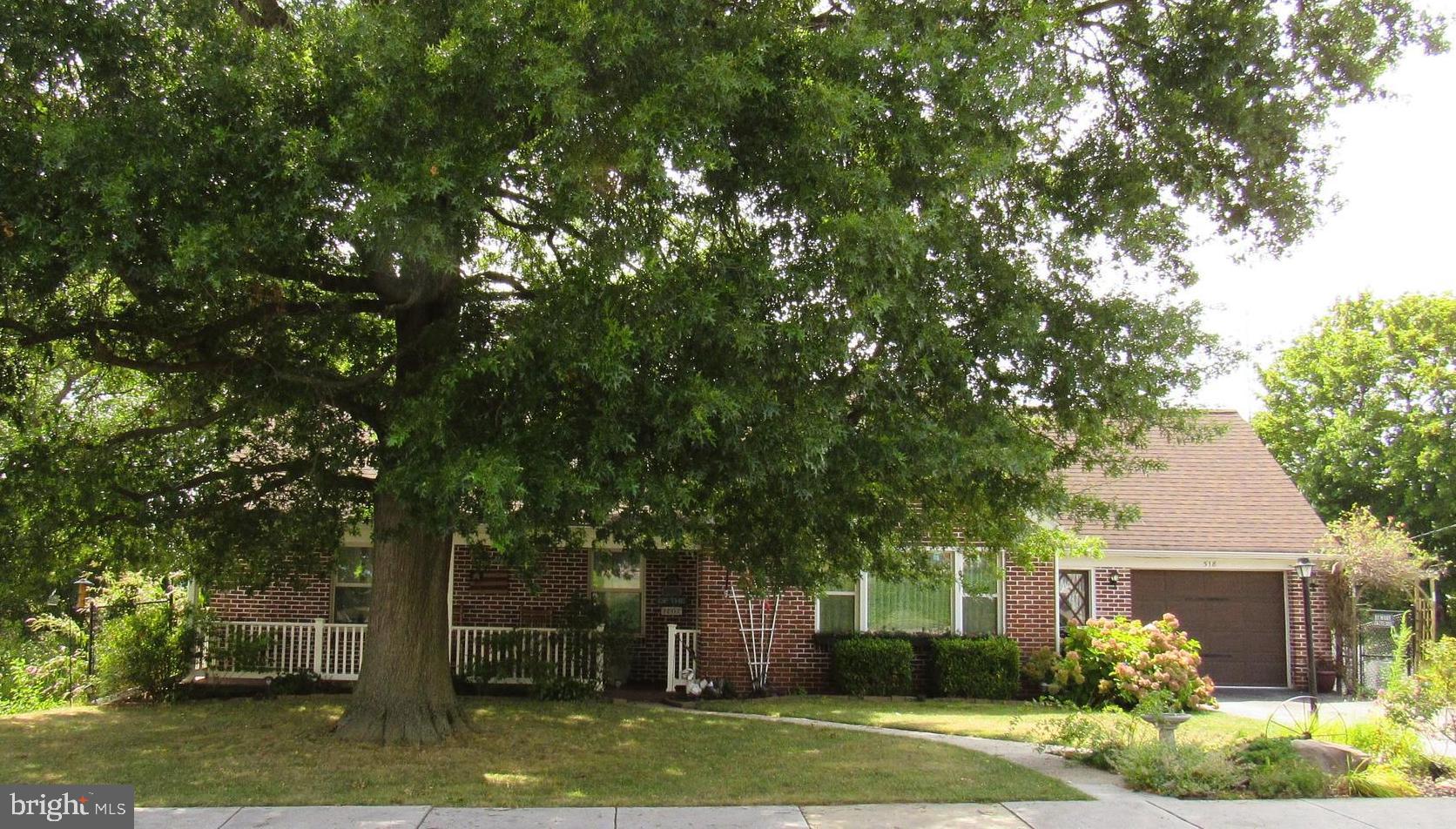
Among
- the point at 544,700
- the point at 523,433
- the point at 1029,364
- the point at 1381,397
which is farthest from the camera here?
the point at 1381,397

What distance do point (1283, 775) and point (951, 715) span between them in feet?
18.1

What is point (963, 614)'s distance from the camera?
17062mm

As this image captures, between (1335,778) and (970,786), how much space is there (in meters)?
3.23

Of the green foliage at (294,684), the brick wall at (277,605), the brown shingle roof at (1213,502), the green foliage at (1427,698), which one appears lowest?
the green foliage at (294,684)

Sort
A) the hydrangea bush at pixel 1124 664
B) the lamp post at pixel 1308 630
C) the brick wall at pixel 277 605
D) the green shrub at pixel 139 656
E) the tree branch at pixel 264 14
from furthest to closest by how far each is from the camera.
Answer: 1. the lamp post at pixel 1308 630
2. the brick wall at pixel 277 605
3. the hydrangea bush at pixel 1124 664
4. the green shrub at pixel 139 656
5. the tree branch at pixel 264 14

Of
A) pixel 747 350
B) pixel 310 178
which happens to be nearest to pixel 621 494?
pixel 747 350

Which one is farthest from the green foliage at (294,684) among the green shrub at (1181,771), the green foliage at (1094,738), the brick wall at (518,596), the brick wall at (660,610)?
the green shrub at (1181,771)

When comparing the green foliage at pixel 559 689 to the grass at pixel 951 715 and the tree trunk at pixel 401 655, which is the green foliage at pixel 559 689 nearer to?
the grass at pixel 951 715

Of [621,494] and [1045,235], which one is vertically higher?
[1045,235]

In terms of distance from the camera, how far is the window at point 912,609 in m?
16.9

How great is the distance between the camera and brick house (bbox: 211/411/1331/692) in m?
16.2

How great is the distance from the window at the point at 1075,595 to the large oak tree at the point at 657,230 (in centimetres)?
771

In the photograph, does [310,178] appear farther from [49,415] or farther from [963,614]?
[963,614]

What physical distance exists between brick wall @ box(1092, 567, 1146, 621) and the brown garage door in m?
0.73
